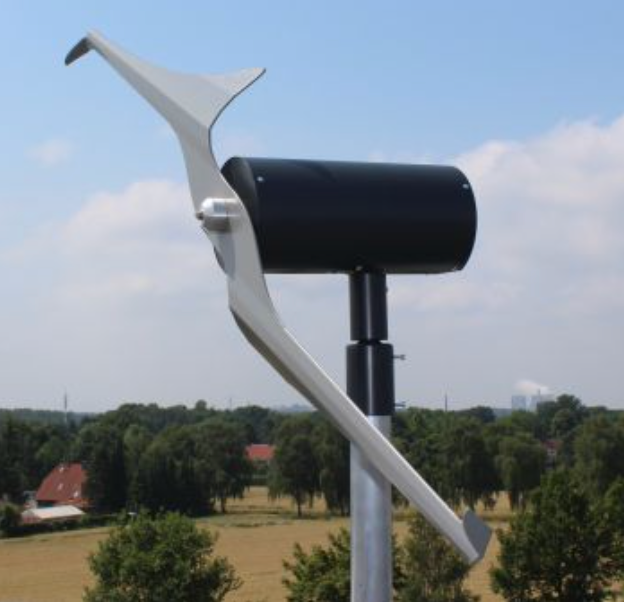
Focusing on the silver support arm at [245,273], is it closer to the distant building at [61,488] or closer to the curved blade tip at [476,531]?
the curved blade tip at [476,531]

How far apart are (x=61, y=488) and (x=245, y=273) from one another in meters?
94.5

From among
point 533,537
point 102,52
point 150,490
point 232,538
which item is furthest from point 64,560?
point 102,52

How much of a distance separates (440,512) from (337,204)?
1170mm

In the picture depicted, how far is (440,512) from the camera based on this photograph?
337 cm

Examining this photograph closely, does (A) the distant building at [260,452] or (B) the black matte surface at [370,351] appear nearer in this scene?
(B) the black matte surface at [370,351]

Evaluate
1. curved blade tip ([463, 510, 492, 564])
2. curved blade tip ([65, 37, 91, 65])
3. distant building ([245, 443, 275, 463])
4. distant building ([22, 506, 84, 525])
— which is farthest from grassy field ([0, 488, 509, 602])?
curved blade tip ([463, 510, 492, 564])

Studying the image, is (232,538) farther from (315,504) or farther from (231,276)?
(231,276)

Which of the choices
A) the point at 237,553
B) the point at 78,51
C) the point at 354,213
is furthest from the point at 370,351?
the point at 237,553

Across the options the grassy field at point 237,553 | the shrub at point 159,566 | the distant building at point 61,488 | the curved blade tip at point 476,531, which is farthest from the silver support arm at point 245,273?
the distant building at point 61,488

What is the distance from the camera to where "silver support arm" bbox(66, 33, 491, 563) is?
11.2ft

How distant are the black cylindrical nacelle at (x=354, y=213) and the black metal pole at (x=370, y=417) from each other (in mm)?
134

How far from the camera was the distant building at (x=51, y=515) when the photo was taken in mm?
79625

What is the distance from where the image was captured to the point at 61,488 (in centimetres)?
9400

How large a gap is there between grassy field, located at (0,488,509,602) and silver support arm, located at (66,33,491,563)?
36.4m
